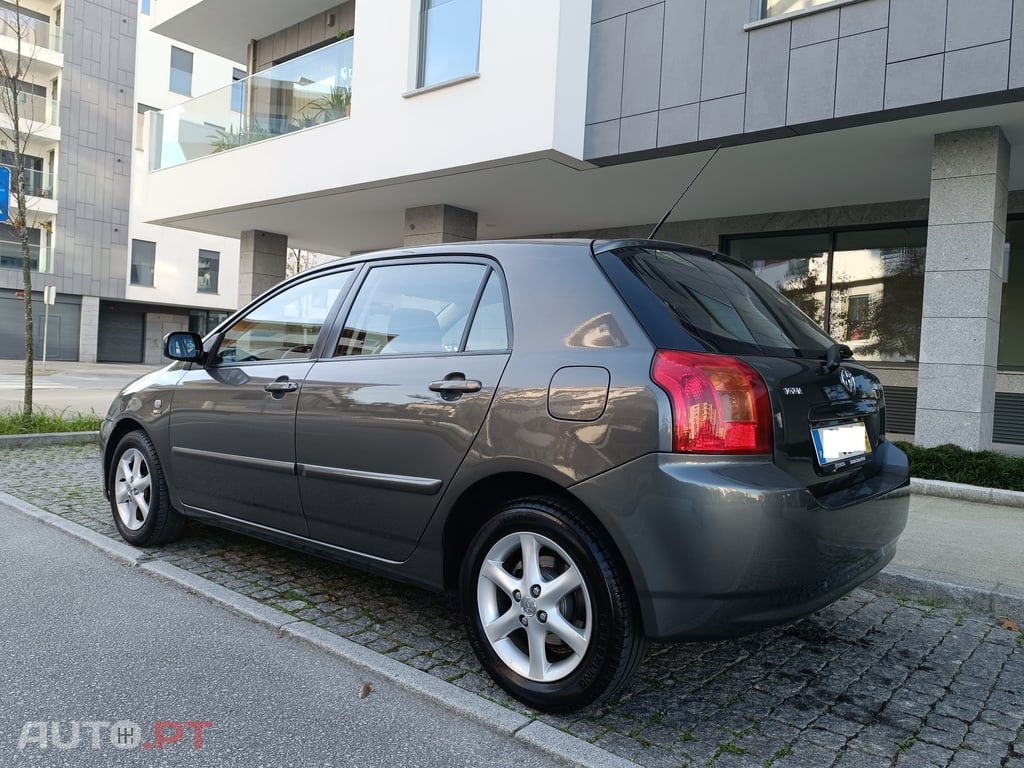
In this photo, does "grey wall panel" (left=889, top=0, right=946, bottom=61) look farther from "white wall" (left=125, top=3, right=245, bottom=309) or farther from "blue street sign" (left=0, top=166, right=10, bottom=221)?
"white wall" (left=125, top=3, right=245, bottom=309)

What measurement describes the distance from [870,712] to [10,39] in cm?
4078

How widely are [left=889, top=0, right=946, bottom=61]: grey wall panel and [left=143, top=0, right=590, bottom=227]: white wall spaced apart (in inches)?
134

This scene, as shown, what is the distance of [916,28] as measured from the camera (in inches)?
280

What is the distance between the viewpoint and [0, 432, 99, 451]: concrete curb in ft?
29.4

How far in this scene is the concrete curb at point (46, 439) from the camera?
896 centimetres

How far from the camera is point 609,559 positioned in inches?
102

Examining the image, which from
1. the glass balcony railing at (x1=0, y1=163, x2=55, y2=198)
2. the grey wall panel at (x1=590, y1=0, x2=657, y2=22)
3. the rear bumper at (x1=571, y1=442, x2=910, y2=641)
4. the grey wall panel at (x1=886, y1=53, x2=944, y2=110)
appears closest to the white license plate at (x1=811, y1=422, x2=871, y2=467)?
the rear bumper at (x1=571, y1=442, x2=910, y2=641)

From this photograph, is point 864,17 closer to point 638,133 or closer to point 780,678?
point 638,133

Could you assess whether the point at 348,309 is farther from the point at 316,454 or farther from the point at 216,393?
the point at 216,393

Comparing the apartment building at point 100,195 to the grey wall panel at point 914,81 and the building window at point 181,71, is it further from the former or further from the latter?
the grey wall panel at point 914,81

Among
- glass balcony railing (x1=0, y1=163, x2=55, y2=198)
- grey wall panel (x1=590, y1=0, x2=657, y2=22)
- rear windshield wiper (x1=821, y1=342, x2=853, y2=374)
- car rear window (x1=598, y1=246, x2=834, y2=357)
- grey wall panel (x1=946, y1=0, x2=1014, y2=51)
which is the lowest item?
rear windshield wiper (x1=821, y1=342, x2=853, y2=374)

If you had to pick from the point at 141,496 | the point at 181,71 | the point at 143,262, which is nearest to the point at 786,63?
the point at 141,496

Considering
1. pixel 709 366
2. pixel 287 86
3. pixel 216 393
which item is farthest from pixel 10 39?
pixel 709 366

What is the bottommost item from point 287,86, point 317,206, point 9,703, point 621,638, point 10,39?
point 9,703
